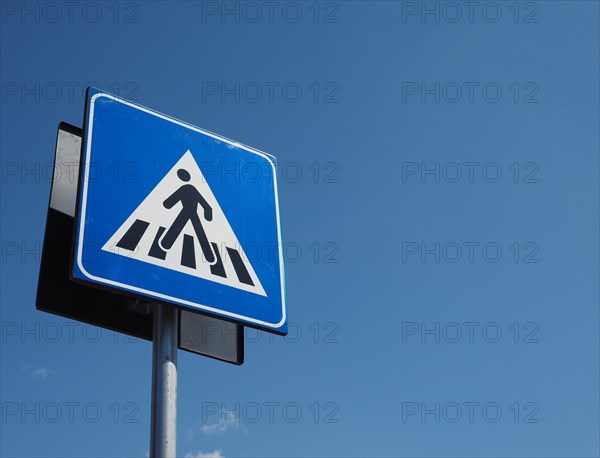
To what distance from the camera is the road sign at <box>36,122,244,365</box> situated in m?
3.13

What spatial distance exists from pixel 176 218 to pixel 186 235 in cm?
8

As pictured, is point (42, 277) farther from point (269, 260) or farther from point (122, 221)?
point (269, 260)

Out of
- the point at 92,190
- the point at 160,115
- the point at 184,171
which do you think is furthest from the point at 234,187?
the point at 92,190

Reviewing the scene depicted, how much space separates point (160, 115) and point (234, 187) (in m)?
0.47

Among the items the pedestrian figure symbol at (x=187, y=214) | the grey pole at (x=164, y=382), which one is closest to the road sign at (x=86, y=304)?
the grey pole at (x=164, y=382)

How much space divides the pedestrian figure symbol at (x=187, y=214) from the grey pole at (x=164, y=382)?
273 mm

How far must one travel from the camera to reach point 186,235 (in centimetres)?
315

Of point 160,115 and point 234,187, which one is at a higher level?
point 160,115

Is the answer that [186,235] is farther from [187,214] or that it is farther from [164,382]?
[164,382]

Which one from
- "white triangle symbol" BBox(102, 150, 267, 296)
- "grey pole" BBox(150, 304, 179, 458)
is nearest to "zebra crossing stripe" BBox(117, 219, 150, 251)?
"white triangle symbol" BBox(102, 150, 267, 296)

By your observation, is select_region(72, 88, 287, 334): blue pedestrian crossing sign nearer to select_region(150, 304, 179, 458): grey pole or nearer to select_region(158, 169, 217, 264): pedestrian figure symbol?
select_region(158, 169, 217, 264): pedestrian figure symbol

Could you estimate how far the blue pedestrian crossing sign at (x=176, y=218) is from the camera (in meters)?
2.92

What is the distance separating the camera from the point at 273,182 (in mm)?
3682

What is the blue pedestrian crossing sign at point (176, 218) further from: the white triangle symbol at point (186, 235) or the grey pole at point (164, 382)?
the grey pole at point (164, 382)
